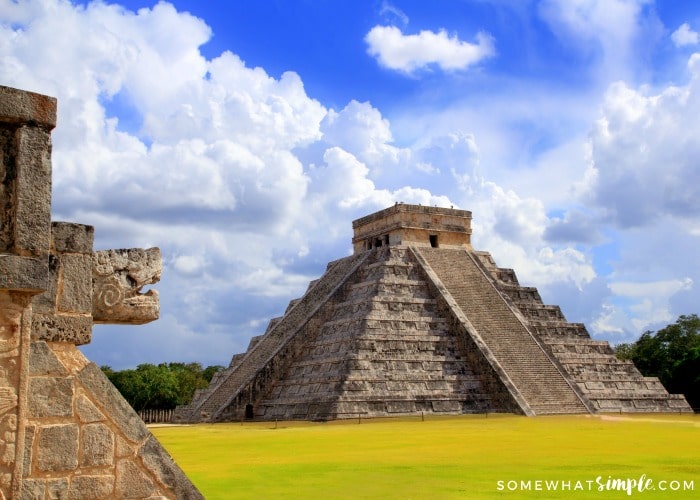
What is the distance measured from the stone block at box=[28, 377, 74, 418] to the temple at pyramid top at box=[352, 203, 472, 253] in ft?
105

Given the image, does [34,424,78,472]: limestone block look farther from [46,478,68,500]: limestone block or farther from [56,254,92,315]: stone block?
[56,254,92,315]: stone block

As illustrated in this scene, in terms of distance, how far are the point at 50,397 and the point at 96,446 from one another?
410mm

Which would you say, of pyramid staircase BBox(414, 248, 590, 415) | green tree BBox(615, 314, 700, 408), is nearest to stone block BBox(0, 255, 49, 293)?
pyramid staircase BBox(414, 248, 590, 415)

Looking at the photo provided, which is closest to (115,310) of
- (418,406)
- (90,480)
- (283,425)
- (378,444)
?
(90,480)

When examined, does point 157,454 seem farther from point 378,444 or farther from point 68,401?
point 378,444

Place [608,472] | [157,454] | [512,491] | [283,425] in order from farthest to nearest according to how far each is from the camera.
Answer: [283,425] → [608,472] → [512,491] → [157,454]

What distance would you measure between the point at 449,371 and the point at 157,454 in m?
25.6

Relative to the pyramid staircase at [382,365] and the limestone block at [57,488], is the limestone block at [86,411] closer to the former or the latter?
the limestone block at [57,488]

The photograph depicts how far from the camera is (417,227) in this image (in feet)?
122

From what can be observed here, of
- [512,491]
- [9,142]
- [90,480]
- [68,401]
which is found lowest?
[512,491]

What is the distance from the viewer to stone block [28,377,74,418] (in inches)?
186

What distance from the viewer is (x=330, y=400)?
1066 inches

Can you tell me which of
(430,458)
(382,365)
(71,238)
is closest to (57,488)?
(71,238)

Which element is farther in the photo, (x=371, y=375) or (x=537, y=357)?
(x=537, y=357)
